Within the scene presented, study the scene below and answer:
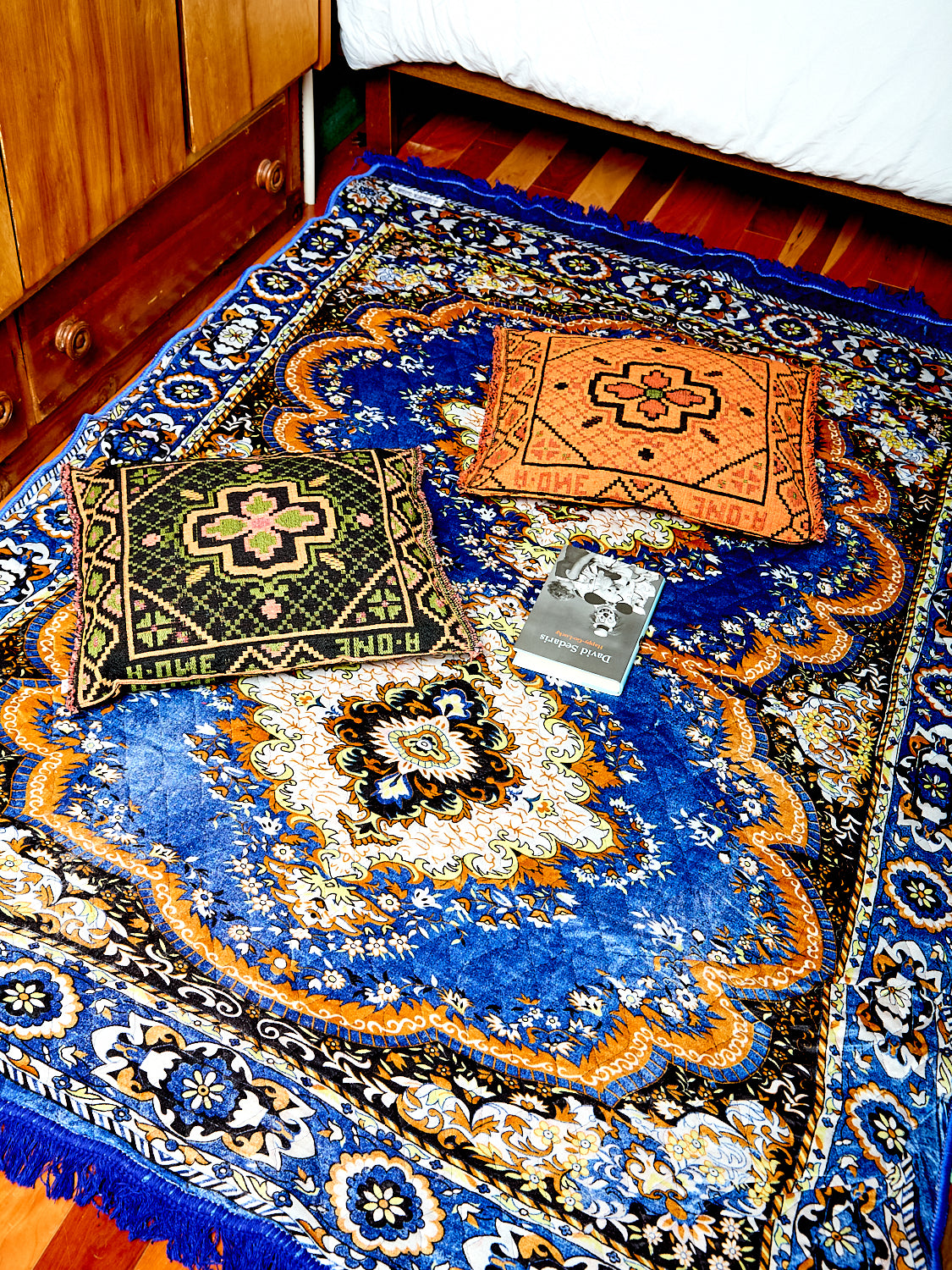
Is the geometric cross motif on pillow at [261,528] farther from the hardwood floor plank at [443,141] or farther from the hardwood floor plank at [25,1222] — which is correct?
the hardwood floor plank at [443,141]

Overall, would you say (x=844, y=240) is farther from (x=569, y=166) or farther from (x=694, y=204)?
(x=569, y=166)

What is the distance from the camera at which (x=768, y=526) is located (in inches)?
69.8

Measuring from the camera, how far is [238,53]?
2.24m

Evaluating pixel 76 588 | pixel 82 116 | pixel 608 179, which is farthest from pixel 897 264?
pixel 76 588

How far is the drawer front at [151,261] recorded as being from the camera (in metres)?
1.99

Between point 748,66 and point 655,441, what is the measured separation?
1118 millimetres

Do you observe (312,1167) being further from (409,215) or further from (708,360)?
(409,215)

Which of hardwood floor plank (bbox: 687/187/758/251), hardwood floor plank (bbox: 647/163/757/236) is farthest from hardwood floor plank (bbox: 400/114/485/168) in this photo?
hardwood floor plank (bbox: 687/187/758/251)

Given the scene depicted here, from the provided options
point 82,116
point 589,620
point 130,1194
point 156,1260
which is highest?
point 82,116

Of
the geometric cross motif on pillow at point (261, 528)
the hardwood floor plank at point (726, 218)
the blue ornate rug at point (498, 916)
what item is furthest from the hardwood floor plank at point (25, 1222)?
the hardwood floor plank at point (726, 218)

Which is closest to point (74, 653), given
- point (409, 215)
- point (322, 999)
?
point (322, 999)

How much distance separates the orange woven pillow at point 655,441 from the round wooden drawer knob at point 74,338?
80cm

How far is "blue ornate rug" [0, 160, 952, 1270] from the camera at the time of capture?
1058 mm

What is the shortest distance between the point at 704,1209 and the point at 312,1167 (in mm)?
391
